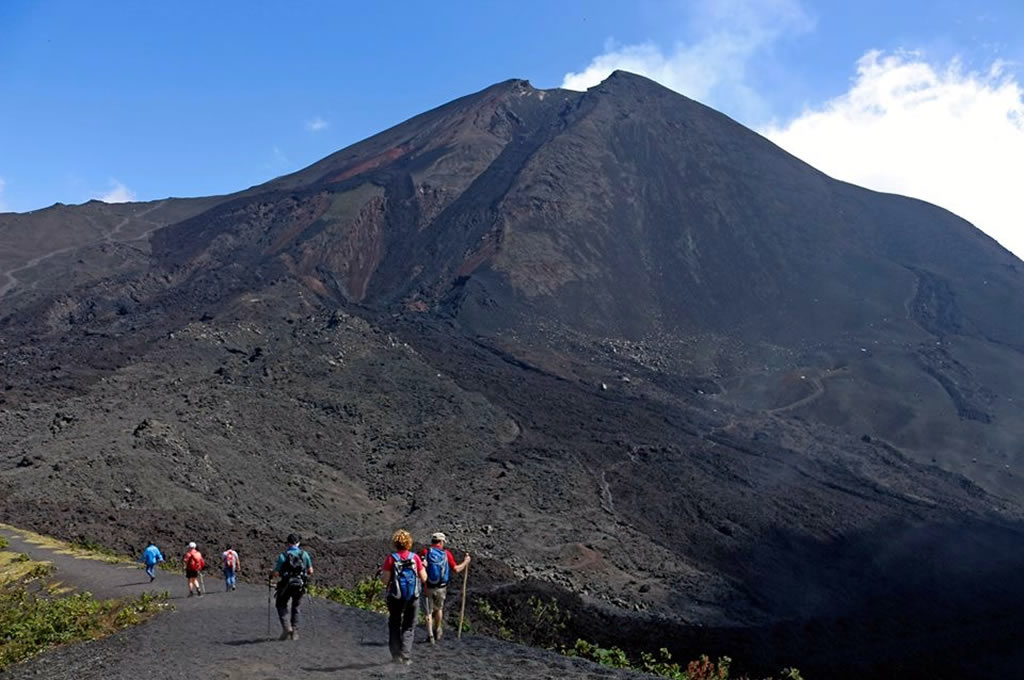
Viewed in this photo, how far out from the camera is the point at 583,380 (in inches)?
2232

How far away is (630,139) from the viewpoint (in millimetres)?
94812

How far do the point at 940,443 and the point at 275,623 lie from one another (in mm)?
54697

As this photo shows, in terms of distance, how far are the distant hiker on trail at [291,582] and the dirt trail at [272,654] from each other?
0.69ft

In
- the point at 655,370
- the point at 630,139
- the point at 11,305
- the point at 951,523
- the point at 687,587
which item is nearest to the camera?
the point at 687,587

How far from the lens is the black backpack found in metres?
10.9

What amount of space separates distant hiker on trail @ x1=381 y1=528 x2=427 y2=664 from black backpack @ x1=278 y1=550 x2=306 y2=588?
1590 mm

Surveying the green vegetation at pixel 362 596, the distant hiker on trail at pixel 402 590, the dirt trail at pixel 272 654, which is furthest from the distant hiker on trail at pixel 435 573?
the green vegetation at pixel 362 596

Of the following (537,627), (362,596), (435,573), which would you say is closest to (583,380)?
(537,627)

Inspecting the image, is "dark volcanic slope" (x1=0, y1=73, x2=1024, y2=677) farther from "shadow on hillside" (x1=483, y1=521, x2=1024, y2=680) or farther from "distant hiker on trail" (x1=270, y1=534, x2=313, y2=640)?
"distant hiker on trail" (x1=270, y1=534, x2=313, y2=640)

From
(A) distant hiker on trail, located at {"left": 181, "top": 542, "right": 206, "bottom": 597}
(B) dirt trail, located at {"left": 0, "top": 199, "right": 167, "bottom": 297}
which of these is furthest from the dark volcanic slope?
(A) distant hiker on trail, located at {"left": 181, "top": 542, "right": 206, "bottom": 597}

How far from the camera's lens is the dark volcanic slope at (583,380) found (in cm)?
3200

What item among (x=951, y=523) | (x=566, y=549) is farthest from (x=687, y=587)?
(x=951, y=523)

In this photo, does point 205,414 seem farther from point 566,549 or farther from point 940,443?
point 940,443

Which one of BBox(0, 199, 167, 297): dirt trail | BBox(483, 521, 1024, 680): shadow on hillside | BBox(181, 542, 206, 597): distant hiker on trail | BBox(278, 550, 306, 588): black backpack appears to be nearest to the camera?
BBox(278, 550, 306, 588): black backpack
